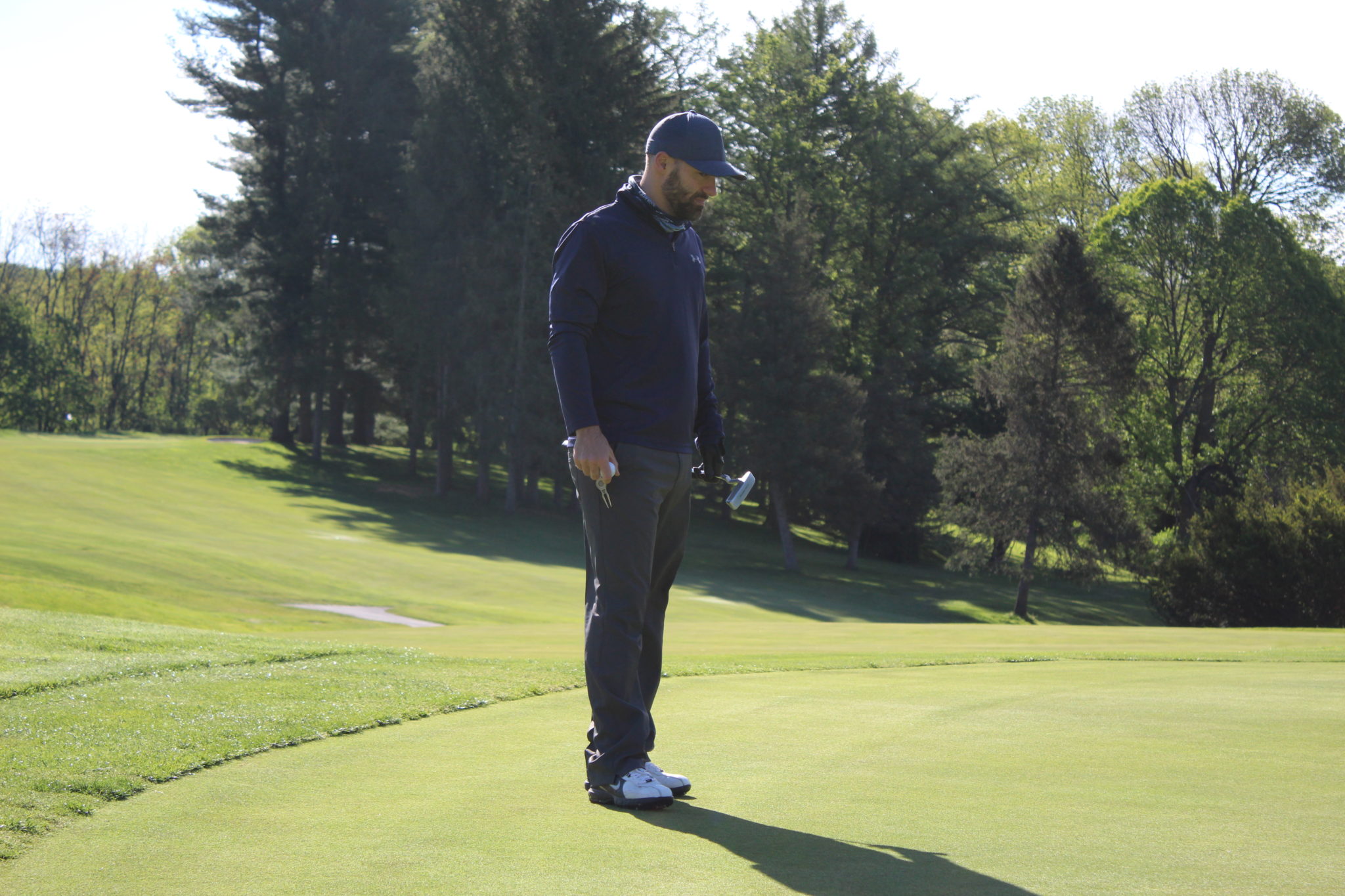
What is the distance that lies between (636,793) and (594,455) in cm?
115

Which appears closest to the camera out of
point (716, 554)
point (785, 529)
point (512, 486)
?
point (785, 529)

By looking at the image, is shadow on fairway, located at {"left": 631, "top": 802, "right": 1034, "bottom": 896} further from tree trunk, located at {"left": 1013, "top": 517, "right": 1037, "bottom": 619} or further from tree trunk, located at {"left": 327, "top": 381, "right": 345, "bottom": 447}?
tree trunk, located at {"left": 327, "top": 381, "right": 345, "bottom": 447}

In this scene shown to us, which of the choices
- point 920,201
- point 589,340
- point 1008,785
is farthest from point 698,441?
point 920,201

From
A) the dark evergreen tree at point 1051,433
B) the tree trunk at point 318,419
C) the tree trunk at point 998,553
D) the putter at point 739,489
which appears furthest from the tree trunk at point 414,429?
the putter at point 739,489

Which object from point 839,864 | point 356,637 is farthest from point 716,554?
point 839,864

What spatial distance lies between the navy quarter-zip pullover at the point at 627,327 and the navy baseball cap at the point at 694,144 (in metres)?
0.23

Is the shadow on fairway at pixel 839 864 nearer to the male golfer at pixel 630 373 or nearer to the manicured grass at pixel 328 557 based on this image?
the male golfer at pixel 630 373

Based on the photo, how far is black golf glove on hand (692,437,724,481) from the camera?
185 inches

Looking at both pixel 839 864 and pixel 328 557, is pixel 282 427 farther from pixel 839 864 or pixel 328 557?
pixel 839 864

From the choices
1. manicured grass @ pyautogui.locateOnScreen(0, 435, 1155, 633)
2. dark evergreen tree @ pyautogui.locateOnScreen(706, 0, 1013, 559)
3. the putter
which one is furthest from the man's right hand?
dark evergreen tree @ pyautogui.locateOnScreen(706, 0, 1013, 559)

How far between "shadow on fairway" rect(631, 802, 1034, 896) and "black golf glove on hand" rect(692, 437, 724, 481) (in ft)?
5.13

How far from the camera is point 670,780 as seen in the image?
12.9 ft

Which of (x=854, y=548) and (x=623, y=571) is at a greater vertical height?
(x=623, y=571)

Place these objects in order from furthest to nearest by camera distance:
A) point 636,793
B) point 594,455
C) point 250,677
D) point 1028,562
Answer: point 1028,562 → point 250,677 → point 594,455 → point 636,793
